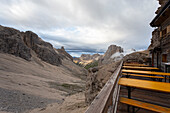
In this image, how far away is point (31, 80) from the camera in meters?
15.2

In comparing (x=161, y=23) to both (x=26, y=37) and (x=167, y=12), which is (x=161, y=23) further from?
(x=26, y=37)

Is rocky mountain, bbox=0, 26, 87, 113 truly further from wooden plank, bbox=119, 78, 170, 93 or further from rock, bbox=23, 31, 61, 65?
wooden plank, bbox=119, 78, 170, 93

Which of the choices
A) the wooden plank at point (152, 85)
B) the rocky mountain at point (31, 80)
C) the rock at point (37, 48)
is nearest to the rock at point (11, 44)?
the rocky mountain at point (31, 80)

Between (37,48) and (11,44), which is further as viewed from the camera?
(37,48)

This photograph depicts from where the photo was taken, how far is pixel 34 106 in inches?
317

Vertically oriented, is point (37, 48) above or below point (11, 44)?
above

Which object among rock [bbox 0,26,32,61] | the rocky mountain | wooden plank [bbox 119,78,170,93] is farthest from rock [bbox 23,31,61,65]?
wooden plank [bbox 119,78,170,93]

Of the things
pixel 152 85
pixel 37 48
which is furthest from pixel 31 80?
pixel 37 48

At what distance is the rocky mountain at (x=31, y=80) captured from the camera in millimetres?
8078

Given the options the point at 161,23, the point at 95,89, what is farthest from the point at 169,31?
the point at 95,89

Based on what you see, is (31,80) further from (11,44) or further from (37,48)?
(37,48)

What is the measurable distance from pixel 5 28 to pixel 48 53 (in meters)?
18.2

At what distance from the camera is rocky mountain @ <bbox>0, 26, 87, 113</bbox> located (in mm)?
8078

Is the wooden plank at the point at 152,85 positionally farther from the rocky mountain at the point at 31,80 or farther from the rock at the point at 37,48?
the rock at the point at 37,48
